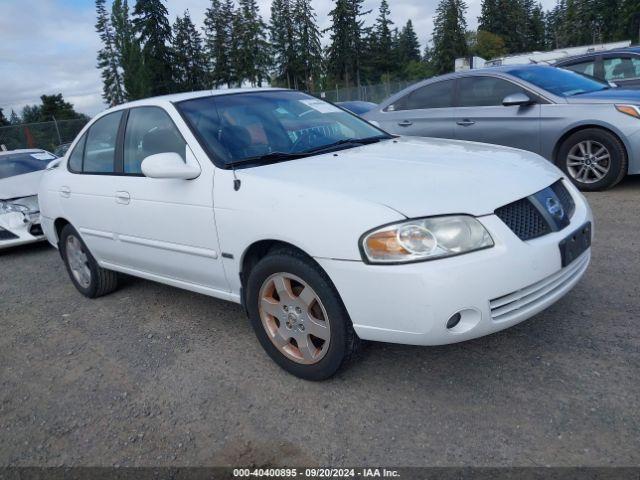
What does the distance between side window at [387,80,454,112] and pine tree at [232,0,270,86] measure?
201 ft

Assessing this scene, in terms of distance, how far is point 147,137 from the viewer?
12.4 feet

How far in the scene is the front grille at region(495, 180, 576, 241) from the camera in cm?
254

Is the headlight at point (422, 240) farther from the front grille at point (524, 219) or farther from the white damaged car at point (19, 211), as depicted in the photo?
the white damaged car at point (19, 211)

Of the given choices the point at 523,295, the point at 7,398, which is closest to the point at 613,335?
the point at 523,295

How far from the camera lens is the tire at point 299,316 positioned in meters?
2.62

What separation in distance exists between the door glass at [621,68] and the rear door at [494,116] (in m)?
3.66

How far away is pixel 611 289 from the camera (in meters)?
3.61

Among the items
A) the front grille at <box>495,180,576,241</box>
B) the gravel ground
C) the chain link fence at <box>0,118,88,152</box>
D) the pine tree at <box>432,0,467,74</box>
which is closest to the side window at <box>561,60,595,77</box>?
the gravel ground

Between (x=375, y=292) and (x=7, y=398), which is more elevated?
(x=375, y=292)

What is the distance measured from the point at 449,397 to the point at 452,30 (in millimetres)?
81674

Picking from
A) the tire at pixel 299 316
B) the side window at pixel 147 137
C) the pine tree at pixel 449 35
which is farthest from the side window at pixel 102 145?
the pine tree at pixel 449 35

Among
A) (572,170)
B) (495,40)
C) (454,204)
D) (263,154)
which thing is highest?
(495,40)

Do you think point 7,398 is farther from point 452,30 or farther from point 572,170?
point 452,30

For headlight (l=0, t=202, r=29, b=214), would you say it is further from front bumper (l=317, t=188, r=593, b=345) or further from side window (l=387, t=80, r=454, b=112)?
front bumper (l=317, t=188, r=593, b=345)
